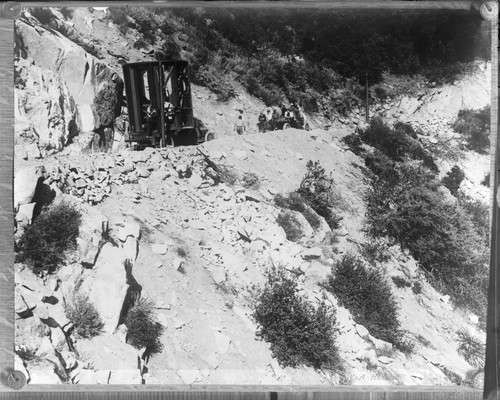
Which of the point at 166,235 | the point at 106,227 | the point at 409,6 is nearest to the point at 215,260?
the point at 166,235

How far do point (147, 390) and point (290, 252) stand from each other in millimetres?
943

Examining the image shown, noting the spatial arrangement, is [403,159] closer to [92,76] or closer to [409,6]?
[409,6]

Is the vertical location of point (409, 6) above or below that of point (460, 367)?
above

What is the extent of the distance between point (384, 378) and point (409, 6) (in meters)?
1.82

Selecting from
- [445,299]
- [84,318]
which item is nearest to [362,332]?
[445,299]

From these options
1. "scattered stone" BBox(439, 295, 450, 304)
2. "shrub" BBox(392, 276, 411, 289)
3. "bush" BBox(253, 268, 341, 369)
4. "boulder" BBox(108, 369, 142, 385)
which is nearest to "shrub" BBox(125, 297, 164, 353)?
"boulder" BBox(108, 369, 142, 385)

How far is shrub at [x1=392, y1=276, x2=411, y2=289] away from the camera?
110 inches

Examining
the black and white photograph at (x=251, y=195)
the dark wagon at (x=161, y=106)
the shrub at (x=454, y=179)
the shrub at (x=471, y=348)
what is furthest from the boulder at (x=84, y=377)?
the shrub at (x=454, y=179)

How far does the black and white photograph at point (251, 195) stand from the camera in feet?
8.81

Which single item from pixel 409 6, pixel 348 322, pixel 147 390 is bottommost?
pixel 147 390

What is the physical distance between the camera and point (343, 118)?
2.83 meters

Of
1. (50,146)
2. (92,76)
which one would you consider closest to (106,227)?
(50,146)

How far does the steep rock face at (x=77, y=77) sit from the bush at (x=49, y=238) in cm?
37

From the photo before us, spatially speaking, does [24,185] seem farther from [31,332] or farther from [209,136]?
[209,136]
